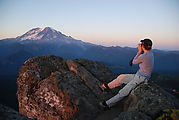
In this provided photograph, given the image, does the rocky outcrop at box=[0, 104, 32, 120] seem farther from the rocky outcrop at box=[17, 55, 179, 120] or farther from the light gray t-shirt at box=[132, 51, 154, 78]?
the light gray t-shirt at box=[132, 51, 154, 78]

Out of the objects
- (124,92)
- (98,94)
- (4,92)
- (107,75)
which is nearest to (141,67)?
(124,92)

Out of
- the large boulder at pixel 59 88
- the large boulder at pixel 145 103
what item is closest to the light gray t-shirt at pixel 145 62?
the large boulder at pixel 145 103

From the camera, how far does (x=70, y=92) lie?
12.6 metres

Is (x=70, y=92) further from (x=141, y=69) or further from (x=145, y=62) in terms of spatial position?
(x=145, y=62)

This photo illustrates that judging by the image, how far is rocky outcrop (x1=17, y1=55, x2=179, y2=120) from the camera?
33.9ft

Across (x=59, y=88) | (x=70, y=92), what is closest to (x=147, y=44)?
(x=70, y=92)

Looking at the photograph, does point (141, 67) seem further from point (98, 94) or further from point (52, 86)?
point (52, 86)

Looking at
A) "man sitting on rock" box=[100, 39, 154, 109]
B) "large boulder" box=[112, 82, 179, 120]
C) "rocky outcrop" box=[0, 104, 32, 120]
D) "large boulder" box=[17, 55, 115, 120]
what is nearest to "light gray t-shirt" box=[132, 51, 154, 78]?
"man sitting on rock" box=[100, 39, 154, 109]

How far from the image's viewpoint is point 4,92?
13850 centimetres

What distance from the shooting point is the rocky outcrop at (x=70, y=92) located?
33.9 feet

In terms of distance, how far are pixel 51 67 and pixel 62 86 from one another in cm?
259

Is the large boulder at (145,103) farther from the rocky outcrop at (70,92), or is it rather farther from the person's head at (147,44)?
the person's head at (147,44)

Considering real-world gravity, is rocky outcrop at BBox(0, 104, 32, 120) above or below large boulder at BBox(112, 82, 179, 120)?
above

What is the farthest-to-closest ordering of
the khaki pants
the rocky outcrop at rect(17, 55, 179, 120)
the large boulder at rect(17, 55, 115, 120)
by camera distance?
the large boulder at rect(17, 55, 115, 120)
the khaki pants
the rocky outcrop at rect(17, 55, 179, 120)
